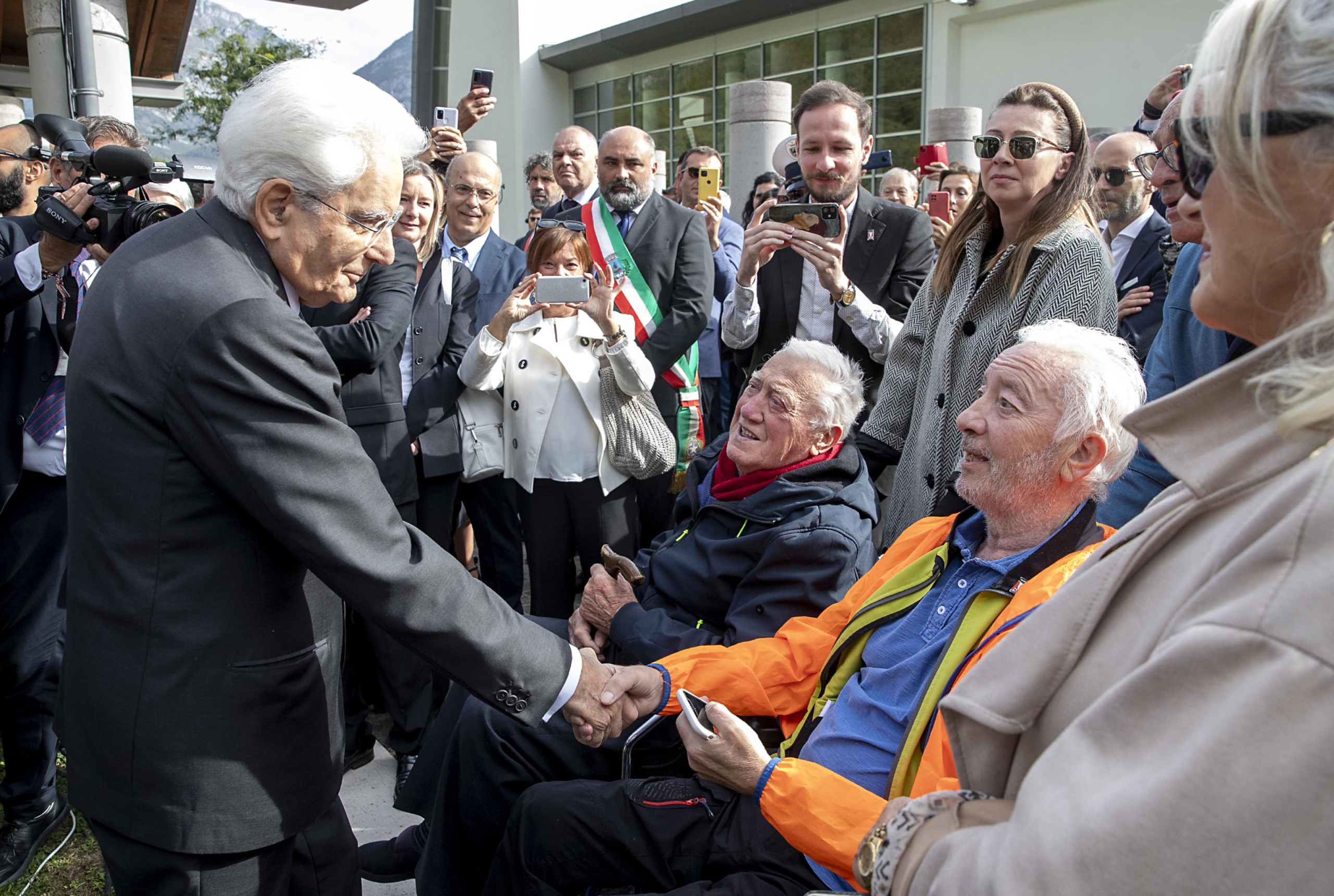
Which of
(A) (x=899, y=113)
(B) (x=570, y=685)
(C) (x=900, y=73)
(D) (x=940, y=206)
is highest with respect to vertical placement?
(C) (x=900, y=73)

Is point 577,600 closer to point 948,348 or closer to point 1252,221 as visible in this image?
point 948,348

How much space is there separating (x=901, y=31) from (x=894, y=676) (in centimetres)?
1880

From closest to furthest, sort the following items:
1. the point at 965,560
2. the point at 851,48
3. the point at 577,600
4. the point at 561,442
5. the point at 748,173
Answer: the point at 965,560 < the point at 561,442 < the point at 577,600 < the point at 748,173 < the point at 851,48

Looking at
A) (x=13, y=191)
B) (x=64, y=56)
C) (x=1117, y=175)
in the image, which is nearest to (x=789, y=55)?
(x=64, y=56)

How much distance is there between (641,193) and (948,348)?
7.36 feet

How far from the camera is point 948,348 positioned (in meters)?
2.86

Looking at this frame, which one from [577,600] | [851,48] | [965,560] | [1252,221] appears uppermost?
[851,48]

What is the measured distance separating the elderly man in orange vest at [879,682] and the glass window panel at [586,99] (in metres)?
22.7

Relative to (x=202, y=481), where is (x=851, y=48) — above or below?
above

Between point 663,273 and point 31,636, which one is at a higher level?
point 663,273

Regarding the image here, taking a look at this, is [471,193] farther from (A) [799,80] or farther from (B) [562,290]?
(A) [799,80]

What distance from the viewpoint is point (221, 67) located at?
969 inches

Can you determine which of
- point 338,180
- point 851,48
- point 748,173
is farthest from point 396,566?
point 851,48

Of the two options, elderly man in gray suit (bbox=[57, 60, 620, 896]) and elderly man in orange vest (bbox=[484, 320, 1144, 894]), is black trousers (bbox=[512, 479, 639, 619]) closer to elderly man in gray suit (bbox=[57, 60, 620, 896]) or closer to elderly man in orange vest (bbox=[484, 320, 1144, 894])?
elderly man in orange vest (bbox=[484, 320, 1144, 894])
